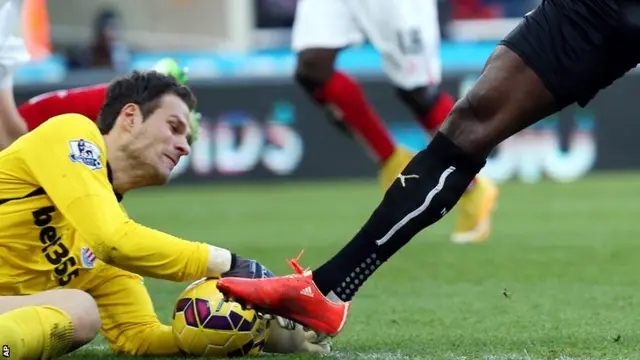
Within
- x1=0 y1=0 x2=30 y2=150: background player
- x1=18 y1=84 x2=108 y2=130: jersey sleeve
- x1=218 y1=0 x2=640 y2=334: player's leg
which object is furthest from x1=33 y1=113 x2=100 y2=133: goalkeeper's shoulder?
x1=0 y1=0 x2=30 y2=150: background player

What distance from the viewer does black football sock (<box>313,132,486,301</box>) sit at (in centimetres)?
407

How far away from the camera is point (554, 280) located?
6148 millimetres

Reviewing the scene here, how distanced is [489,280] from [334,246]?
184cm

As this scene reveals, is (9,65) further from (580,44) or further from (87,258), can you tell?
(580,44)

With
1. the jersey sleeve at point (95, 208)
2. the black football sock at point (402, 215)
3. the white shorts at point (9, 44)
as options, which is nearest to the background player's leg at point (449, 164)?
the black football sock at point (402, 215)

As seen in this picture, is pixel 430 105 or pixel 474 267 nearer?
pixel 474 267

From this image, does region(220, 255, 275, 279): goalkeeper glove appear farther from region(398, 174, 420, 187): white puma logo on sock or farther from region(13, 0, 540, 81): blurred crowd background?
region(13, 0, 540, 81): blurred crowd background

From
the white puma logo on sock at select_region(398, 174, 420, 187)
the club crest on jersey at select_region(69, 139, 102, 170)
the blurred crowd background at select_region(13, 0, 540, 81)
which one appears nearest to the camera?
the club crest on jersey at select_region(69, 139, 102, 170)

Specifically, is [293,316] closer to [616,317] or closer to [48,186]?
[48,186]

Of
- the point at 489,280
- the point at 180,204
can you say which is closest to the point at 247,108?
the point at 180,204

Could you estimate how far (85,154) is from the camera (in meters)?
4.04

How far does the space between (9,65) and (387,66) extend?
8.10 ft

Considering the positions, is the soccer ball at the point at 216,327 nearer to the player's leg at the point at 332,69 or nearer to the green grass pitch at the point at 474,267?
the green grass pitch at the point at 474,267

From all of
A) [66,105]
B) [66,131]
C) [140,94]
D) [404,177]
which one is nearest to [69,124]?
[66,131]
